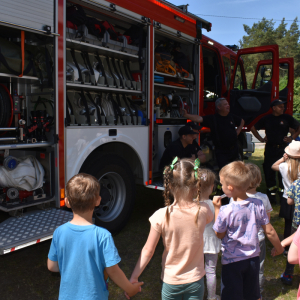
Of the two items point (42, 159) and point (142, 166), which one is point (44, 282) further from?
point (142, 166)

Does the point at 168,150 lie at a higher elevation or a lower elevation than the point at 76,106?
lower

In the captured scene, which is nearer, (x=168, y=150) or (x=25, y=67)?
(x=25, y=67)

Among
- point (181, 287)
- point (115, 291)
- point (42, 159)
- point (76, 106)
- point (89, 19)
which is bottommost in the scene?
point (115, 291)

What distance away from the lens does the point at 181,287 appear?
1884 mm

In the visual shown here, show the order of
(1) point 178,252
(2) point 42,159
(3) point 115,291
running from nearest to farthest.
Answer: (1) point 178,252, (3) point 115,291, (2) point 42,159

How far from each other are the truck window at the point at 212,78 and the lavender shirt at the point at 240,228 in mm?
4558

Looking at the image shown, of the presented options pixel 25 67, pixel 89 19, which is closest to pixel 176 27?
pixel 89 19

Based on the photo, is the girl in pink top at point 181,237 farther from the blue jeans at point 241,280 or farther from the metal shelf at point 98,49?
the metal shelf at point 98,49

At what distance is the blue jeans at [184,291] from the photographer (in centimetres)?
189

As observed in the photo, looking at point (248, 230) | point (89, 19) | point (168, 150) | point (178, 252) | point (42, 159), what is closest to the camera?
point (178, 252)

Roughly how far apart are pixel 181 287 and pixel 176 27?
3.91 metres

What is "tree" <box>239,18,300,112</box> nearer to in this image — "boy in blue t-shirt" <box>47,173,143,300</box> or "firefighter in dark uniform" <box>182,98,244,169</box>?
"firefighter in dark uniform" <box>182,98,244,169</box>

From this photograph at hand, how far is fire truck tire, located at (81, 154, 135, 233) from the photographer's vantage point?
13.0 ft

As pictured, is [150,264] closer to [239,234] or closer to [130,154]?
[130,154]
